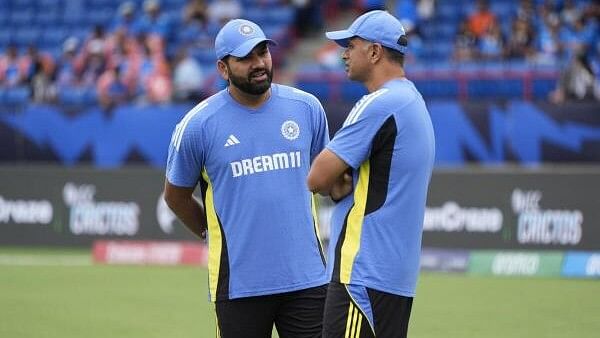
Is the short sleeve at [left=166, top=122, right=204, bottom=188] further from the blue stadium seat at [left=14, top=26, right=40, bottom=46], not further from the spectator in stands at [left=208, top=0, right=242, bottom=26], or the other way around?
the blue stadium seat at [left=14, top=26, right=40, bottom=46]

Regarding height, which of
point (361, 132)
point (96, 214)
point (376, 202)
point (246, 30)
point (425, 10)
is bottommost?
point (96, 214)

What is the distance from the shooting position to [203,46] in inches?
888

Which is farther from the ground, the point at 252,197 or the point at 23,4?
the point at 23,4

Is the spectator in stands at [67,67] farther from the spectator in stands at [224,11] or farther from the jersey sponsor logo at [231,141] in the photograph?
the jersey sponsor logo at [231,141]

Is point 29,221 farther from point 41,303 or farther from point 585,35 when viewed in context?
point 585,35

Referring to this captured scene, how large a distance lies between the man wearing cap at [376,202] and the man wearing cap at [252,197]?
0.69 meters

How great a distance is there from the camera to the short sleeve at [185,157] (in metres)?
6.11

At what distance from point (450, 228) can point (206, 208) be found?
31.4ft

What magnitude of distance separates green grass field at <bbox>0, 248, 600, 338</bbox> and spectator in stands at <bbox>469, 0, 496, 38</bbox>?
20.4 ft

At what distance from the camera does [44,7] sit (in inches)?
1029

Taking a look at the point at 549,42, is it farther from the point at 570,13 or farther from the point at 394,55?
the point at 394,55

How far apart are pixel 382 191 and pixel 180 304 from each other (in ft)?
23.6

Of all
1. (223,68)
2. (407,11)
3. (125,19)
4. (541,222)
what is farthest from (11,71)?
(223,68)

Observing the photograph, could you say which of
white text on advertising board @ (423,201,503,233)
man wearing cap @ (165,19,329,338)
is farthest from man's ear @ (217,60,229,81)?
white text on advertising board @ (423,201,503,233)
